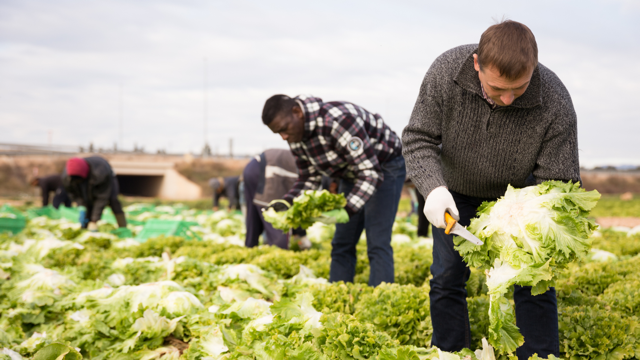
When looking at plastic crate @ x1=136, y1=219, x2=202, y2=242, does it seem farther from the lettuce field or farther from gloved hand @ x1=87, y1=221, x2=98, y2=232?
the lettuce field

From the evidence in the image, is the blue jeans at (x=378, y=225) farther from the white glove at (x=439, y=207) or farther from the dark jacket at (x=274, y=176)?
the dark jacket at (x=274, y=176)

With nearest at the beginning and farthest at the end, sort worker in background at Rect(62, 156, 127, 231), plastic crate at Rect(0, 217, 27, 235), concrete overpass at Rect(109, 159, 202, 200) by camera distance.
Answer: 1. worker in background at Rect(62, 156, 127, 231)
2. plastic crate at Rect(0, 217, 27, 235)
3. concrete overpass at Rect(109, 159, 202, 200)

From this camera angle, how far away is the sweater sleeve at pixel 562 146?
2.55 meters

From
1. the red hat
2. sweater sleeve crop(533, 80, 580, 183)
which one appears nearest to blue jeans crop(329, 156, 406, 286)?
sweater sleeve crop(533, 80, 580, 183)

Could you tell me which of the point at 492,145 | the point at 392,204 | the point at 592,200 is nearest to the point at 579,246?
the point at 592,200

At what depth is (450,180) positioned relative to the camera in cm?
298

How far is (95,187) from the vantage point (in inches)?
393

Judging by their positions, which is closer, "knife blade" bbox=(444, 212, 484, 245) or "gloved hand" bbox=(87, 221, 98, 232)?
"knife blade" bbox=(444, 212, 484, 245)

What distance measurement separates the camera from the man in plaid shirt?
165 inches

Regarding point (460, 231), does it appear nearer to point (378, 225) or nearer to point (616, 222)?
point (378, 225)

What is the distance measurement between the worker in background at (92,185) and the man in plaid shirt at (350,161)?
255 inches

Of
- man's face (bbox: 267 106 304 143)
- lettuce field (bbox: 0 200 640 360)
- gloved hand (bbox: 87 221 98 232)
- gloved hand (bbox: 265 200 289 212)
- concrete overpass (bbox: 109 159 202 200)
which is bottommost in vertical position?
concrete overpass (bbox: 109 159 202 200)

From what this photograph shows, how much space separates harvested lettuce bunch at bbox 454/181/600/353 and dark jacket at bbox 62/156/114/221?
8.85 meters

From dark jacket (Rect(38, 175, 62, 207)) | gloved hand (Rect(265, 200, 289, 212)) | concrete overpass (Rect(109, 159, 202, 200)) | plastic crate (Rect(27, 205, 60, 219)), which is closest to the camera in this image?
gloved hand (Rect(265, 200, 289, 212))
